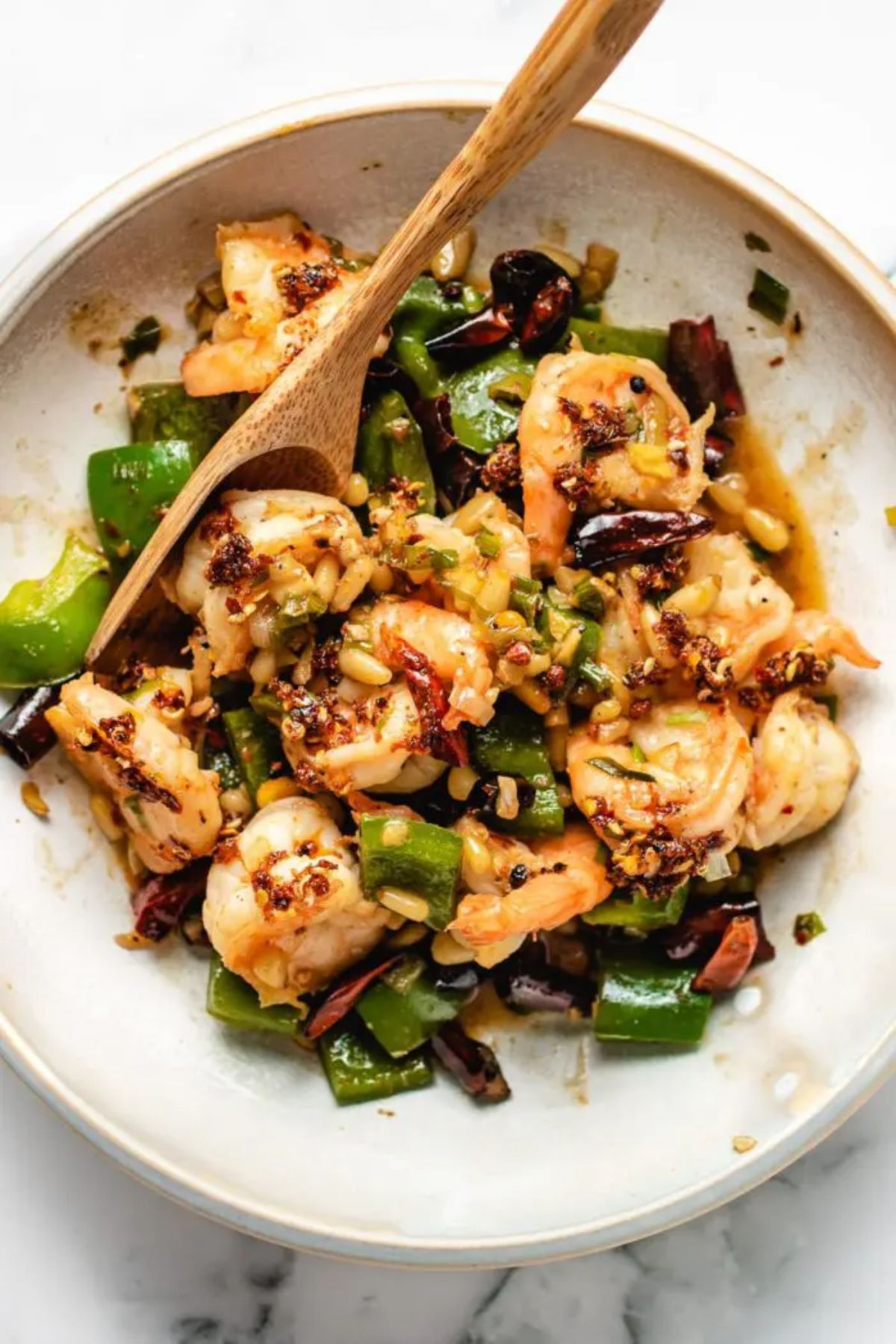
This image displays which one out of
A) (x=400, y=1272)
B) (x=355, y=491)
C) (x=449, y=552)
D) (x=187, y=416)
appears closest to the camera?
(x=449, y=552)

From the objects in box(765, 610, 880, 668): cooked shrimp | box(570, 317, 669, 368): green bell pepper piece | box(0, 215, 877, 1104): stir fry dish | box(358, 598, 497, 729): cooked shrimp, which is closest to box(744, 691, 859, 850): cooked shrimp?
box(0, 215, 877, 1104): stir fry dish

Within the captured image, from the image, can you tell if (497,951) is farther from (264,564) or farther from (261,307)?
(261,307)

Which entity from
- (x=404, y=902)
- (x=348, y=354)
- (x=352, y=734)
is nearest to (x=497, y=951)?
(x=404, y=902)

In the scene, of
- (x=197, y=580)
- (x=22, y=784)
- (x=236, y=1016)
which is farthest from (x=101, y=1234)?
(x=197, y=580)

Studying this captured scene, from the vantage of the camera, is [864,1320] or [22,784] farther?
[864,1320]

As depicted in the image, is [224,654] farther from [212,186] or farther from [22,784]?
[212,186]

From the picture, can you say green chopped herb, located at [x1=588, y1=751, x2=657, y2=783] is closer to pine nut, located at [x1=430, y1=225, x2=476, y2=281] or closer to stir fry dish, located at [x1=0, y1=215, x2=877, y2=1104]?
stir fry dish, located at [x1=0, y1=215, x2=877, y2=1104]

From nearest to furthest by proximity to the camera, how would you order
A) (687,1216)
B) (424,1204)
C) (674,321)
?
(687,1216) → (424,1204) → (674,321)
